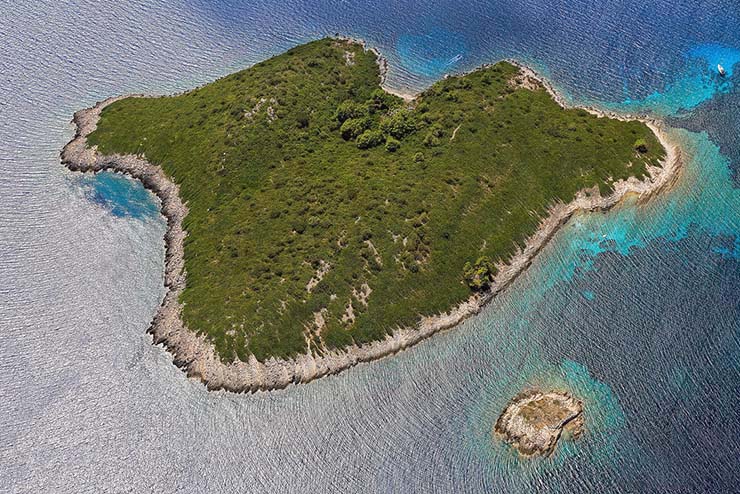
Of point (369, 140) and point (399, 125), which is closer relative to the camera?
point (369, 140)

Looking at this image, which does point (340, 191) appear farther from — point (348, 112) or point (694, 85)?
point (694, 85)

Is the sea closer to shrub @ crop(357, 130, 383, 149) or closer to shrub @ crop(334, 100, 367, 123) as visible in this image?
shrub @ crop(334, 100, 367, 123)

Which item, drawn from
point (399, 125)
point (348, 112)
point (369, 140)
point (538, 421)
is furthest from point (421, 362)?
point (348, 112)

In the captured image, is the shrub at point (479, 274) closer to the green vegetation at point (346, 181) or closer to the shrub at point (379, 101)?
the green vegetation at point (346, 181)

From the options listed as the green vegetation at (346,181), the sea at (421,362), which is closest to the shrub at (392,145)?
the green vegetation at (346,181)

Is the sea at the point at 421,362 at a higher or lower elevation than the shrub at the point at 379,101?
lower

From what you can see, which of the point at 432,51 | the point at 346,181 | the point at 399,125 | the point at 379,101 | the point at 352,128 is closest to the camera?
the point at 346,181
